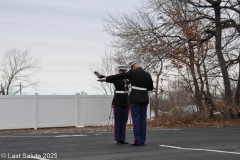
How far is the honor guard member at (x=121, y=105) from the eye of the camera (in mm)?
10188

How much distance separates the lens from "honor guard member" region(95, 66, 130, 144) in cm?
1019

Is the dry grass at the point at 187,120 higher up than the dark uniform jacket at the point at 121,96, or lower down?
lower down

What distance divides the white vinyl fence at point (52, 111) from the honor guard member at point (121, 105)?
1160 centimetres

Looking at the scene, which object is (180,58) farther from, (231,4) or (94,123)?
(94,123)

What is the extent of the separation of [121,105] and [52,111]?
12101mm

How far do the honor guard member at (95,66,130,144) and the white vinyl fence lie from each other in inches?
457

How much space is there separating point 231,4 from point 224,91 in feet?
15.3

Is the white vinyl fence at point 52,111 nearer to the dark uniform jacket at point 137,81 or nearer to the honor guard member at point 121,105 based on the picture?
the honor guard member at point 121,105

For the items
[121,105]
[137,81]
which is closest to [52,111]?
[121,105]

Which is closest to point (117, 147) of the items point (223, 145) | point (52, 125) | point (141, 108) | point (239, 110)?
point (141, 108)

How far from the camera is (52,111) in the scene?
21.9 metres

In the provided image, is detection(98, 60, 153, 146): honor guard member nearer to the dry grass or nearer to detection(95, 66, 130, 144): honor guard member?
detection(95, 66, 130, 144): honor guard member

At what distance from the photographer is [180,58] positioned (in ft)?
74.2

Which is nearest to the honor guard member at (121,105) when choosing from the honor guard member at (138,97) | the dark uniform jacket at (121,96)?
the dark uniform jacket at (121,96)
